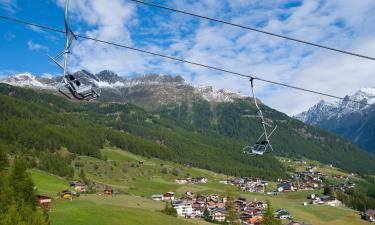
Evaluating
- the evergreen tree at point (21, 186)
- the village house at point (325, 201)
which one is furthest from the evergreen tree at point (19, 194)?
the village house at point (325, 201)

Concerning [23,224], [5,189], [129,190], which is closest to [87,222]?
[5,189]

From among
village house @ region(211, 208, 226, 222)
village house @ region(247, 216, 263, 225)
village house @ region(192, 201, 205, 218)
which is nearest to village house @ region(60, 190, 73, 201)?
village house @ region(192, 201, 205, 218)

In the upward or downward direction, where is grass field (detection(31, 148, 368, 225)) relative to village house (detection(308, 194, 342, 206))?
downward

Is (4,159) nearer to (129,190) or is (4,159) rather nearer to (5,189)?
(5,189)

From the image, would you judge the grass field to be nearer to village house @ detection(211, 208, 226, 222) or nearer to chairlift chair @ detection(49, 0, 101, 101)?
village house @ detection(211, 208, 226, 222)

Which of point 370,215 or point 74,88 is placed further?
point 370,215

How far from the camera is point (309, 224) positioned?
130m

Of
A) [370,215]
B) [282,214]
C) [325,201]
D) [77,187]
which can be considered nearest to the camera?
[77,187]

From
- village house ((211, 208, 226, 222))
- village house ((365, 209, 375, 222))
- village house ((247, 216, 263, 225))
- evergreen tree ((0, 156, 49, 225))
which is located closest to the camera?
evergreen tree ((0, 156, 49, 225))

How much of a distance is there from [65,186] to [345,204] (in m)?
118

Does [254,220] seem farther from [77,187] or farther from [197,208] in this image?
[77,187]

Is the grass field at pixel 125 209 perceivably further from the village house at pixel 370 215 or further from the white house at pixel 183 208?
the white house at pixel 183 208

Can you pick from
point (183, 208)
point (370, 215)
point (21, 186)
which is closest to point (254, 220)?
point (183, 208)

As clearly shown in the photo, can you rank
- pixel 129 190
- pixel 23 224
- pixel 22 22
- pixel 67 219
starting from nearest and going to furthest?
pixel 22 22, pixel 23 224, pixel 67 219, pixel 129 190
